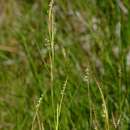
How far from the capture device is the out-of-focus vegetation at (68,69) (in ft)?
5.73

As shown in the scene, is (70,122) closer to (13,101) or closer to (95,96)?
(95,96)

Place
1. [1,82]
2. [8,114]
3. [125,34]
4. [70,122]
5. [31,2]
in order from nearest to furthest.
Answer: [70,122]
[125,34]
[8,114]
[1,82]
[31,2]

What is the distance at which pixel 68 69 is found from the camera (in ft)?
5.55

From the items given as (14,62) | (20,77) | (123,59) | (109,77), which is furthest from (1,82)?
(123,59)

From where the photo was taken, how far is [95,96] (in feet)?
6.28

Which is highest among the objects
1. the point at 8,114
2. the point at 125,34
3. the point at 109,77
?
the point at 125,34

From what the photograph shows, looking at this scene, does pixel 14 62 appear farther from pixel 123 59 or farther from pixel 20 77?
pixel 123 59

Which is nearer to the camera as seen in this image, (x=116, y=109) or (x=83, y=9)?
(x=116, y=109)

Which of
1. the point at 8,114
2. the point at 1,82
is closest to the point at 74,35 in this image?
the point at 1,82

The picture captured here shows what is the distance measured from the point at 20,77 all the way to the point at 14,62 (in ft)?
0.75

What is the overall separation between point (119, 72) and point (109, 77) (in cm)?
17

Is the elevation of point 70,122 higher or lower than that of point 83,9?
lower

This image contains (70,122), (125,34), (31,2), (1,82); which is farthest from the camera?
(31,2)

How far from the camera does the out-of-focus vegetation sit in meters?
1.75
